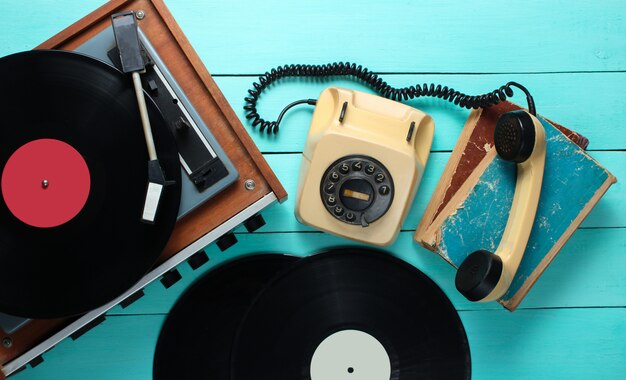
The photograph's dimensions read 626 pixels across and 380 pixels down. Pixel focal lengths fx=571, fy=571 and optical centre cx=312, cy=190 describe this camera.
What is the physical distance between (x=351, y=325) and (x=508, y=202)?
0.38 meters

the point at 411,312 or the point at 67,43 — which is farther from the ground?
the point at 67,43

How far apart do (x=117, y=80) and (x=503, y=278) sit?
28.3 inches

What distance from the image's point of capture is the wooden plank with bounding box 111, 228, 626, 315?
45.7 inches

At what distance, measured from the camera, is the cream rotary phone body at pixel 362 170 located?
1018mm

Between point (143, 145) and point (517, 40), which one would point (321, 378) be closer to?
point (143, 145)

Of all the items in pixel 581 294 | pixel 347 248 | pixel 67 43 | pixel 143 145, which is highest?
pixel 67 43

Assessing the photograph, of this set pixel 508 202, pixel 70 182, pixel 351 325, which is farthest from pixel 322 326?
pixel 70 182

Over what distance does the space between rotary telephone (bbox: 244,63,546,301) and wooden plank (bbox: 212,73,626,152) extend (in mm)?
117

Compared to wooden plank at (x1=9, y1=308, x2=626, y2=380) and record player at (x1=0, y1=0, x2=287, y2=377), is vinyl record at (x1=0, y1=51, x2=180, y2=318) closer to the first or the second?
record player at (x1=0, y1=0, x2=287, y2=377)

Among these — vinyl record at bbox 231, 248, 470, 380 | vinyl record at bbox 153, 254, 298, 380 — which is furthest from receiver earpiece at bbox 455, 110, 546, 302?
vinyl record at bbox 153, 254, 298, 380

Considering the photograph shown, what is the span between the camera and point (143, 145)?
88 cm

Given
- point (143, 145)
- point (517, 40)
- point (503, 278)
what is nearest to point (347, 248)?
point (503, 278)

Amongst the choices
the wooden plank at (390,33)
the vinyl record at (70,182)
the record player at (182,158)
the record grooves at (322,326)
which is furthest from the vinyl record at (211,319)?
the wooden plank at (390,33)

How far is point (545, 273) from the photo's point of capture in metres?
1.19
